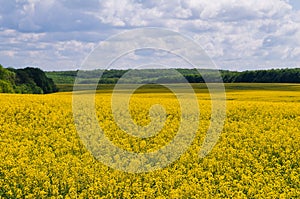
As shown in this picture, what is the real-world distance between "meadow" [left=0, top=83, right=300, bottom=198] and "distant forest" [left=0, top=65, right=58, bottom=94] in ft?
174

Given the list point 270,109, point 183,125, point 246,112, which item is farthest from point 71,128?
point 270,109

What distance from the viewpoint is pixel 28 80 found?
282ft

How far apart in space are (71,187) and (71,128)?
6.81 metres

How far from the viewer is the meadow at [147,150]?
47.2 ft

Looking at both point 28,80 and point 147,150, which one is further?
point 28,80

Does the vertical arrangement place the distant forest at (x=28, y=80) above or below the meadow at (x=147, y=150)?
above

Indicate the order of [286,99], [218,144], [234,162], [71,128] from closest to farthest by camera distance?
[234,162] < [218,144] < [71,128] < [286,99]

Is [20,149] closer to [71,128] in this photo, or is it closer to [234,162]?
[71,128]

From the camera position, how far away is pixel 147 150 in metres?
18.2

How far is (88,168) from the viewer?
16.1 metres

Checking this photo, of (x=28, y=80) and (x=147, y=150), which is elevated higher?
(x=28, y=80)

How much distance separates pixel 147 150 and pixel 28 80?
71457 mm

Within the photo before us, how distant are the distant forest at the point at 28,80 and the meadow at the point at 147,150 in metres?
53.0

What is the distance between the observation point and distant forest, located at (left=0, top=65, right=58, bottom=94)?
75688mm
